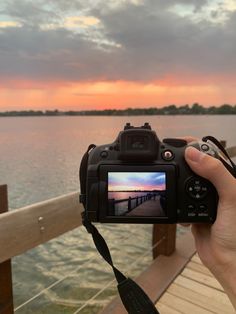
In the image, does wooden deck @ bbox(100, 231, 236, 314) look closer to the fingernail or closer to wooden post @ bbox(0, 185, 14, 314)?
wooden post @ bbox(0, 185, 14, 314)

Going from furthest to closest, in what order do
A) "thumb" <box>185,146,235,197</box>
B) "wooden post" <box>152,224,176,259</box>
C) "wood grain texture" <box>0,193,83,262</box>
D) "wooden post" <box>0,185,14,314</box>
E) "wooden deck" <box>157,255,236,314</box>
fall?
"wooden post" <box>152,224,176,259</box> < "wooden deck" <box>157,255,236,314</box> < "wooden post" <box>0,185,14,314</box> < "wood grain texture" <box>0,193,83,262</box> < "thumb" <box>185,146,235,197</box>

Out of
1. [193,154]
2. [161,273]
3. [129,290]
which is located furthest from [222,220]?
[161,273]

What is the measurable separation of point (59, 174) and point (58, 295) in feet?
41.3

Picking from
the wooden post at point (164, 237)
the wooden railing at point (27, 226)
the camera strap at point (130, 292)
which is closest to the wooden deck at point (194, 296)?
the wooden post at point (164, 237)

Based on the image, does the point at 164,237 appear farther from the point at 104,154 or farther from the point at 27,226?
the point at 104,154

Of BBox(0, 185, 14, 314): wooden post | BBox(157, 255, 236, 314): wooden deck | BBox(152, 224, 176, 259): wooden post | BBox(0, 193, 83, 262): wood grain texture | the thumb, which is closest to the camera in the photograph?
the thumb

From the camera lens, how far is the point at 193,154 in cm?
96

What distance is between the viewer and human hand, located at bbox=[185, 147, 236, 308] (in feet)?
3.04

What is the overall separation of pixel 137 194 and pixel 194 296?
1557 mm

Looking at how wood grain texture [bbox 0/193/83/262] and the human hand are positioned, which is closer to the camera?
the human hand

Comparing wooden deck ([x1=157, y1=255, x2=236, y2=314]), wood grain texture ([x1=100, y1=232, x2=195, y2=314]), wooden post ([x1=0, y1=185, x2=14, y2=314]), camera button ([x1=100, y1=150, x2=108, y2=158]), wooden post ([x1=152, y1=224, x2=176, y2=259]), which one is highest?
camera button ([x1=100, y1=150, x2=108, y2=158])

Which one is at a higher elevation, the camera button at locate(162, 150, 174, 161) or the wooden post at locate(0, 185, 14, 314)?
the camera button at locate(162, 150, 174, 161)

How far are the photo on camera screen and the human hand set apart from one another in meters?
0.11

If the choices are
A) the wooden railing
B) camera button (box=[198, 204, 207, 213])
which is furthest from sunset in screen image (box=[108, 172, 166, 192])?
the wooden railing
